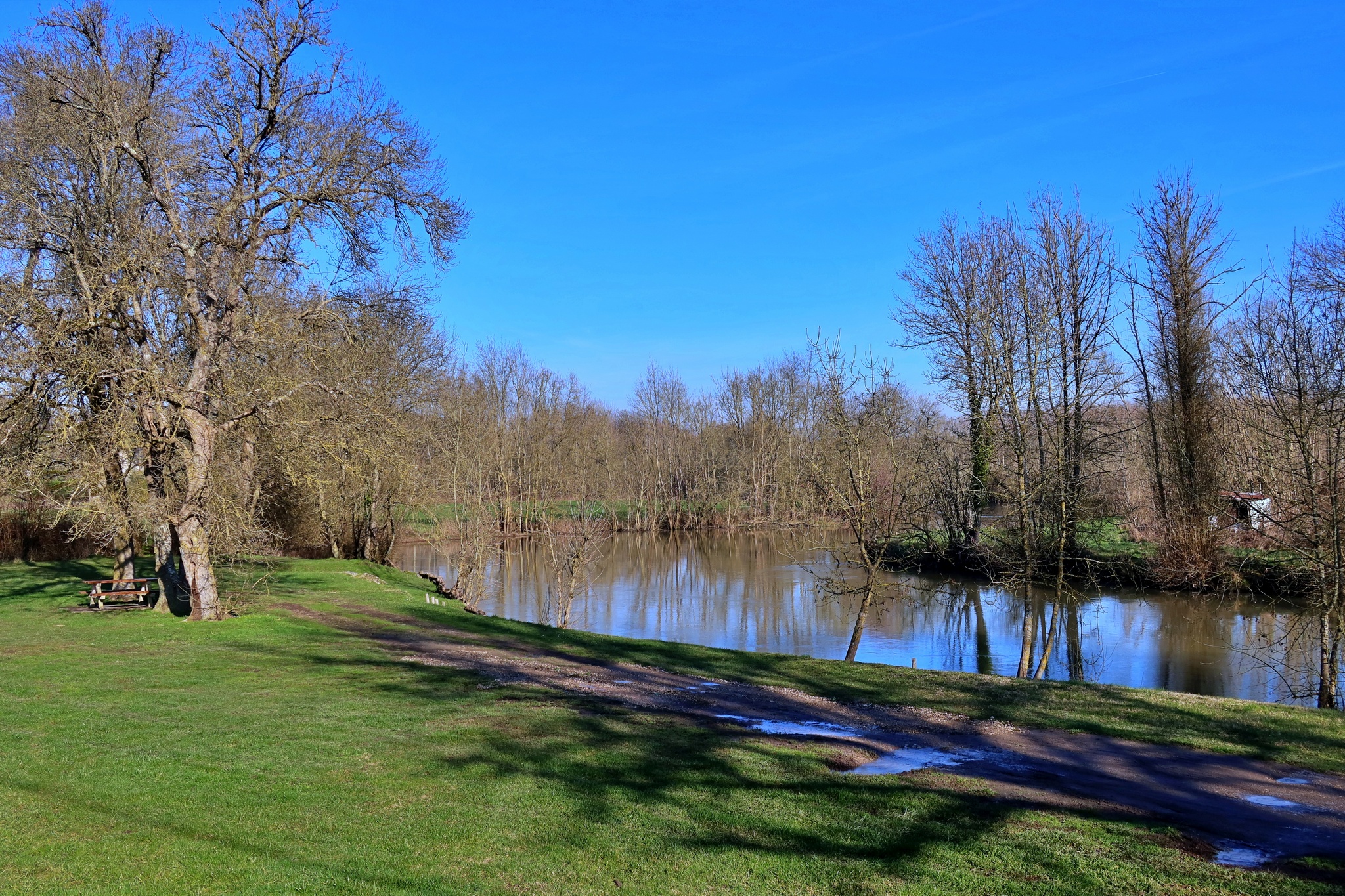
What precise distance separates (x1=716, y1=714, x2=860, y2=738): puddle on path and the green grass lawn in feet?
2.68

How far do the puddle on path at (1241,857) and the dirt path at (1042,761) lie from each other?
0.05 ft

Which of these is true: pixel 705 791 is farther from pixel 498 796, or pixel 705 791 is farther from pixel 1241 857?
pixel 1241 857

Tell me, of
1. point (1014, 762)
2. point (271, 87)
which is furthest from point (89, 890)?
point (271, 87)

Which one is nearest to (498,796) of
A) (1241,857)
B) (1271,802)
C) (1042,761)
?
(1042,761)

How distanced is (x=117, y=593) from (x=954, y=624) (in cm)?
2130

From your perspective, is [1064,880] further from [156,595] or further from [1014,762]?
[156,595]

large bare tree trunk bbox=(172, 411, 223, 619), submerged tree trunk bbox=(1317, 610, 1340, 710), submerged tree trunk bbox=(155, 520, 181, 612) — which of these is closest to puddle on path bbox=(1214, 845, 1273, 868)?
submerged tree trunk bbox=(1317, 610, 1340, 710)

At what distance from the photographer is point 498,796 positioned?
7438mm

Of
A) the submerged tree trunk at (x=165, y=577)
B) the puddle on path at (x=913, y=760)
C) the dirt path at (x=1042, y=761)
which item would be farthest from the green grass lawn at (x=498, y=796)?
the submerged tree trunk at (x=165, y=577)

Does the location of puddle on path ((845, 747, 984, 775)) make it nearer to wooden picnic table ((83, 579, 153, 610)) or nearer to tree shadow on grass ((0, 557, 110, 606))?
wooden picnic table ((83, 579, 153, 610))

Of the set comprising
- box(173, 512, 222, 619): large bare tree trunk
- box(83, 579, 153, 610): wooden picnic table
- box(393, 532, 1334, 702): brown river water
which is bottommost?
box(393, 532, 1334, 702): brown river water

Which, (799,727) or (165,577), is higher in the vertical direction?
(165,577)

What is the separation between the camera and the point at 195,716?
32.8 feet

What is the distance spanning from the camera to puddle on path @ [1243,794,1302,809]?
7609 millimetres
